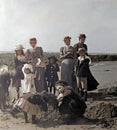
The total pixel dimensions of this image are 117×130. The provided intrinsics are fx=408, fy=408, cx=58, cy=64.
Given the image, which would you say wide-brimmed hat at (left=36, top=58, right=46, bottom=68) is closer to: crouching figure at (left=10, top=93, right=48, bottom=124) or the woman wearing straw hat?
the woman wearing straw hat

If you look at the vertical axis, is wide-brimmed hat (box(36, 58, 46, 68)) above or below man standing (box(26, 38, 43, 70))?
below

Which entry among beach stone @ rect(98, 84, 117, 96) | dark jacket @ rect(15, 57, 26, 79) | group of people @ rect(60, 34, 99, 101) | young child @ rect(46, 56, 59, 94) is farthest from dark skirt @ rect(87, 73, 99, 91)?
dark jacket @ rect(15, 57, 26, 79)

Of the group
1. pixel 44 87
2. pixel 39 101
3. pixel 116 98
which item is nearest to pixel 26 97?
pixel 39 101

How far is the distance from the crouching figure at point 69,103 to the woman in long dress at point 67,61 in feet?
3.02

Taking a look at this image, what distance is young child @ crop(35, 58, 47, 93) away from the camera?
6191mm

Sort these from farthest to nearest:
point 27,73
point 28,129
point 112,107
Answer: point 27,73
point 112,107
point 28,129

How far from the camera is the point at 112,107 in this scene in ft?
17.9

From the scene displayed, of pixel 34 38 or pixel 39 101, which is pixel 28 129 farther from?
pixel 34 38

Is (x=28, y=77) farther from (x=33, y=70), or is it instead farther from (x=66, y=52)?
(x=66, y=52)

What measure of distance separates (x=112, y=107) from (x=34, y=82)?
1.30m

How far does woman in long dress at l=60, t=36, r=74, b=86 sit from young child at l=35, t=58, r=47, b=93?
339 mm

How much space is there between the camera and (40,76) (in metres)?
6.21

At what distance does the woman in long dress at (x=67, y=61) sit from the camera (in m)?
6.28

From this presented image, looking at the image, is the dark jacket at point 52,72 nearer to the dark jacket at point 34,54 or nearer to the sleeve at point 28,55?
the dark jacket at point 34,54
